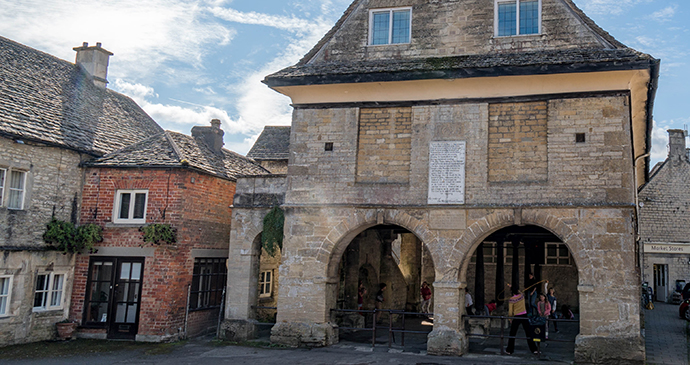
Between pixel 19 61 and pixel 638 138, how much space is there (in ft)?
63.0

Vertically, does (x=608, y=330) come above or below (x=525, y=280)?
below

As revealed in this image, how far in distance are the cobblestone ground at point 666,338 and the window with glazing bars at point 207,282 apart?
1152 cm

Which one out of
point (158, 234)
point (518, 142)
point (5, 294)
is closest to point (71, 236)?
point (5, 294)

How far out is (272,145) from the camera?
93.4 feet

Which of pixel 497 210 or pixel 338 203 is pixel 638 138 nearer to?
pixel 497 210

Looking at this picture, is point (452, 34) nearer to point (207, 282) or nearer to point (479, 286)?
point (479, 286)

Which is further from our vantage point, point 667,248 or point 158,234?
point 667,248

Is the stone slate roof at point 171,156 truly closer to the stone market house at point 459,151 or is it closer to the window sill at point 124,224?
the window sill at point 124,224

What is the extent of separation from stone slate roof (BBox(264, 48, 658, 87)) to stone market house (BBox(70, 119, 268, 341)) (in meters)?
4.04

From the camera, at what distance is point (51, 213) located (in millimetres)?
14891

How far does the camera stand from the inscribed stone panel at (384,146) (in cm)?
1375

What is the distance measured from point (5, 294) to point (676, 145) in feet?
99.2

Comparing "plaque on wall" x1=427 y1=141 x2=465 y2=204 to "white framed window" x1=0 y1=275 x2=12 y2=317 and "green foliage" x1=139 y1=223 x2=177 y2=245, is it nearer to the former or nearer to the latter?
"green foliage" x1=139 y1=223 x2=177 y2=245

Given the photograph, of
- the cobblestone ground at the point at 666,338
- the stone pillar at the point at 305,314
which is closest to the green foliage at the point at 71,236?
the stone pillar at the point at 305,314
